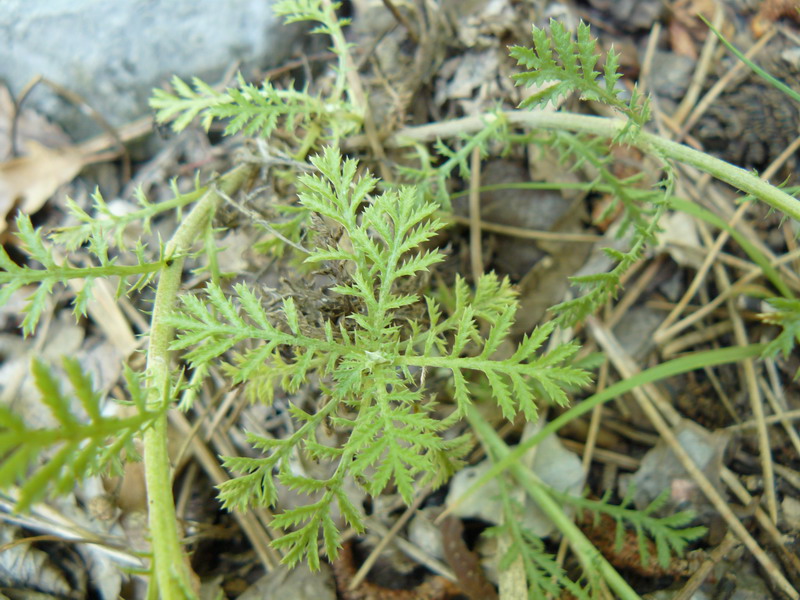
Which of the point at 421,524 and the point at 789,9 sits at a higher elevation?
the point at 789,9

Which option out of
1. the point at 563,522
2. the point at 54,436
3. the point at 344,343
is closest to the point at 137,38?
the point at 344,343

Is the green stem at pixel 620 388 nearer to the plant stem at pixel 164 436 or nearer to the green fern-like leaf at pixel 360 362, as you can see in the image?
the green fern-like leaf at pixel 360 362

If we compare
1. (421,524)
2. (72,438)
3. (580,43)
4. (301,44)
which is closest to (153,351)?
(72,438)

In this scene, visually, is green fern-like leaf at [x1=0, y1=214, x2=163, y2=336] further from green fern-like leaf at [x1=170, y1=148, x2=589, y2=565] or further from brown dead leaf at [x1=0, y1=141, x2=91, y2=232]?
brown dead leaf at [x1=0, y1=141, x2=91, y2=232]

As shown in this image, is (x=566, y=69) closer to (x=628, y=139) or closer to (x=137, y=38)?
(x=628, y=139)

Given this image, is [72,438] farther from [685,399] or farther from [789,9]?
[789,9]

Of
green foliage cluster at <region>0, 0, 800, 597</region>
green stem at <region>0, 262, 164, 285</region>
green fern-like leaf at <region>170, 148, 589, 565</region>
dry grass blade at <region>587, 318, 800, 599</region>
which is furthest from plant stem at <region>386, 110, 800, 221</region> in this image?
green stem at <region>0, 262, 164, 285</region>
